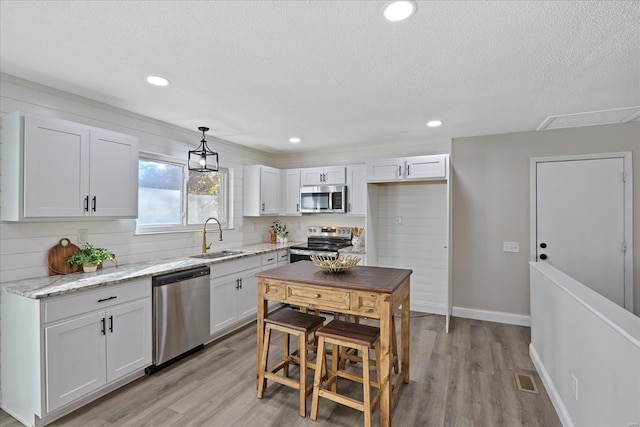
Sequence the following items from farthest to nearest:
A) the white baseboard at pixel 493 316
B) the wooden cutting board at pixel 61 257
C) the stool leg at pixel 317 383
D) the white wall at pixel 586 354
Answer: the white baseboard at pixel 493 316 < the wooden cutting board at pixel 61 257 < the stool leg at pixel 317 383 < the white wall at pixel 586 354

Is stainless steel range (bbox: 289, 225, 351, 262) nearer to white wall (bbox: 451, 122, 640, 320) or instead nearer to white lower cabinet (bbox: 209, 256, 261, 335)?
white lower cabinet (bbox: 209, 256, 261, 335)

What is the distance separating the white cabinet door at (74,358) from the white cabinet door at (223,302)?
116cm

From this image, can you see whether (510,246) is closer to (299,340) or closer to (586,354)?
(586,354)

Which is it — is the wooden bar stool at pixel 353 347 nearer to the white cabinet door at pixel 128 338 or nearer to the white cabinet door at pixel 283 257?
the white cabinet door at pixel 128 338

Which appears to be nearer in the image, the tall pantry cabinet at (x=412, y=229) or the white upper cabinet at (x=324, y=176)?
the tall pantry cabinet at (x=412, y=229)

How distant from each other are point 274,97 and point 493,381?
3.17m

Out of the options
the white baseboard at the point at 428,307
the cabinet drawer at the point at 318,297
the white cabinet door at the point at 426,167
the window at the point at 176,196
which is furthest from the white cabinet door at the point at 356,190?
the cabinet drawer at the point at 318,297

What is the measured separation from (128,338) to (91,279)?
1.92ft

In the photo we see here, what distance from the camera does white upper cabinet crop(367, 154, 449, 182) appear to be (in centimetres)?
402

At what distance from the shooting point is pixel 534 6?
1.60 metres

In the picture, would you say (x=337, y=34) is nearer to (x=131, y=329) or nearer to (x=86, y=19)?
(x=86, y=19)

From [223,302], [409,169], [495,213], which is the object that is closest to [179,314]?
[223,302]

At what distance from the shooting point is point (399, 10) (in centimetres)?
164

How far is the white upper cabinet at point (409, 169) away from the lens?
13.2 ft
